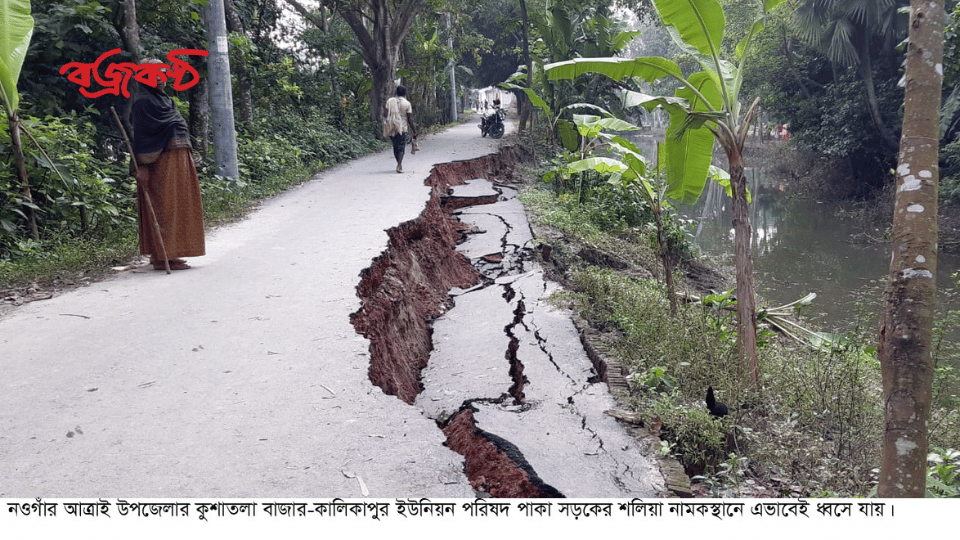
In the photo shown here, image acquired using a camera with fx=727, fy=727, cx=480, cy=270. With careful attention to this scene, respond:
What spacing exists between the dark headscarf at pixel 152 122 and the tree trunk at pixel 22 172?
1443 mm

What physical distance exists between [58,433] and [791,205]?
23633 millimetres

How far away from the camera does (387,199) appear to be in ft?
32.0

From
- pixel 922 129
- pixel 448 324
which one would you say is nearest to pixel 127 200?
pixel 448 324

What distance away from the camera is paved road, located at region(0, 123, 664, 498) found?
2725 millimetres

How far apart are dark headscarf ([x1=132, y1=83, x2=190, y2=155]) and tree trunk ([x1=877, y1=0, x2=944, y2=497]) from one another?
207 inches

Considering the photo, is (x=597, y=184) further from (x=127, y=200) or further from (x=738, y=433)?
(x=738, y=433)

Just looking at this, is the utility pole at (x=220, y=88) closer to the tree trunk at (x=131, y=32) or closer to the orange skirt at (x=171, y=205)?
the tree trunk at (x=131, y=32)

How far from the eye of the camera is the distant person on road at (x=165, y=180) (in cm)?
582

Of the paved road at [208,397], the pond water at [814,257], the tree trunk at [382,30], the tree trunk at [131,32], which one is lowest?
the pond water at [814,257]

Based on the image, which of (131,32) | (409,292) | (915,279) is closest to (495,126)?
(131,32)

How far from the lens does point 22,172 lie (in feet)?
21.9

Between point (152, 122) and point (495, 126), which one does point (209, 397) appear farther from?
point (495, 126)

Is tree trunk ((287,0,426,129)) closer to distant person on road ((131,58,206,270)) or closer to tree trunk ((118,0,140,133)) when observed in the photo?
tree trunk ((118,0,140,133))

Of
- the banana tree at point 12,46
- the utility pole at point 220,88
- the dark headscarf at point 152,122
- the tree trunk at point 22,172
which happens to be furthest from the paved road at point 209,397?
the utility pole at point 220,88
